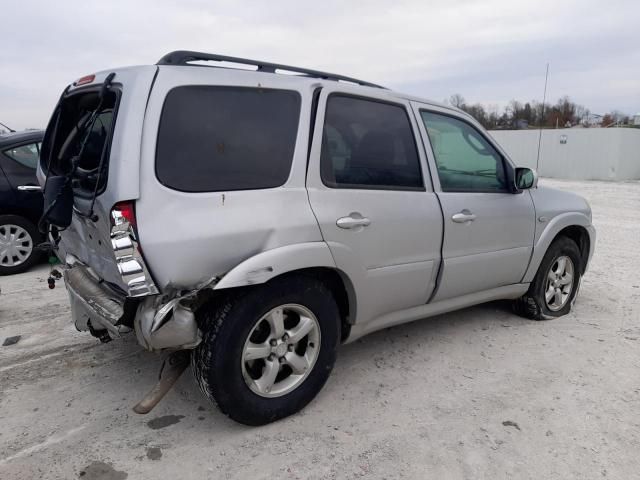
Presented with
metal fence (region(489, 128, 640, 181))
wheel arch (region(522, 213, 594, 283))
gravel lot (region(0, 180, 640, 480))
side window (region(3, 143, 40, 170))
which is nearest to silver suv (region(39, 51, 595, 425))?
gravel lot (region(0, 180, 640, 480))

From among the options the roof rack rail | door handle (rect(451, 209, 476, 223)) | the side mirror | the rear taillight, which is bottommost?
door handle (rect(451, 209, 476, 223))

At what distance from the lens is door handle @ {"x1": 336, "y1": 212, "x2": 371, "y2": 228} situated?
287 cm

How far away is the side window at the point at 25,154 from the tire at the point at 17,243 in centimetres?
65

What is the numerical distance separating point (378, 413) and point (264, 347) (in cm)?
81

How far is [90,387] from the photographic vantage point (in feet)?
10.5

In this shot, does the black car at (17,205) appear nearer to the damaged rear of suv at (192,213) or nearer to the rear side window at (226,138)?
the damaged rear of suv at (192,213)

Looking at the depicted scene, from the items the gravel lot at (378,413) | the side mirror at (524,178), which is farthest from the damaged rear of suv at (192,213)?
the side mirror at (524,178)

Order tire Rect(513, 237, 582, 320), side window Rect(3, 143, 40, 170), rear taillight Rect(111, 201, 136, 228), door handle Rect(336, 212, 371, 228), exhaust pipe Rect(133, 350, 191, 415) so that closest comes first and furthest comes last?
rear taillight Rect(111, 201, 136, 228), exhaust pipe Rect(133, 350, 191, 415), door handle Rect(336, 212, 371, 228), tire Rect(513, 237, 582, 320), side window Rect(3, 143, 40, 170)

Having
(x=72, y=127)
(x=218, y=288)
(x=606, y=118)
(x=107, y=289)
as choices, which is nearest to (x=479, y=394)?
(x=218, y=288)

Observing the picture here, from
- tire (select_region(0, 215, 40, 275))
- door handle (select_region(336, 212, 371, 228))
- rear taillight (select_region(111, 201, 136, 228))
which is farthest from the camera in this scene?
tire (select_region(0, 215, 40, 275))

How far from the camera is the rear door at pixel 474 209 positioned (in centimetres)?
348

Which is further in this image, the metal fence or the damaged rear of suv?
the metal fence

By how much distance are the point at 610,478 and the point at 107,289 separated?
2.72 meters

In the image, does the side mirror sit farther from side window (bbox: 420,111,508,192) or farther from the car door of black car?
the car door of black car
